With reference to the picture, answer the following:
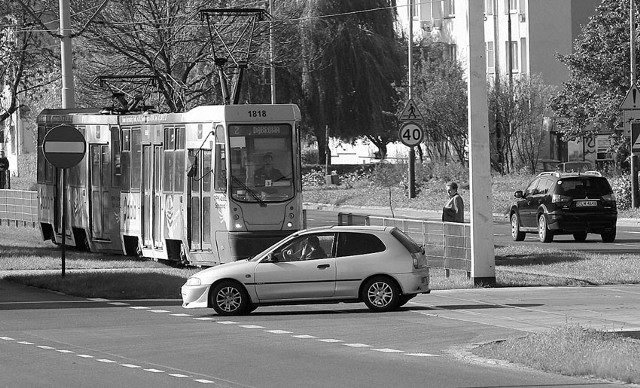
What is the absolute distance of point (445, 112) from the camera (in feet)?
185

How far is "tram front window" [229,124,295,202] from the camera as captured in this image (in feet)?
84.2

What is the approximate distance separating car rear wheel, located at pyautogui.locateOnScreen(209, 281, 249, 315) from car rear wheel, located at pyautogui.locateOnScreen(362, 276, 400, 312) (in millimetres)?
1795

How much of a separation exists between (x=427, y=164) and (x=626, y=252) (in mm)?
28641

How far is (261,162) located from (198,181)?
1540mm

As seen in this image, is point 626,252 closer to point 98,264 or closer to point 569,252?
point 569,252

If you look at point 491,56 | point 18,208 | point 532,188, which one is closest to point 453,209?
point 532,188

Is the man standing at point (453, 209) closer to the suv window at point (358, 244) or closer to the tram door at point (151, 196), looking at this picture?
the tram door at point (151, 196)

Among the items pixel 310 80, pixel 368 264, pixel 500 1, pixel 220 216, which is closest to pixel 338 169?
pixel 310 80

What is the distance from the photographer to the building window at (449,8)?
76375 millimetres

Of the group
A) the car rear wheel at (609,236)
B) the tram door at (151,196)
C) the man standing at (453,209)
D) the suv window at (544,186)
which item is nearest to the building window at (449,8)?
the suv window at (544,186)

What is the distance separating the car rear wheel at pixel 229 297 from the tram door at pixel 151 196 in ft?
31.4

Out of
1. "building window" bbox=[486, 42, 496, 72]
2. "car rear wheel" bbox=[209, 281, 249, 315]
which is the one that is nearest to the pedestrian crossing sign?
"car rear wheel" bbox=[209, 281, 249, 315]

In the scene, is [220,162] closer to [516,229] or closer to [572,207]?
[572,207]

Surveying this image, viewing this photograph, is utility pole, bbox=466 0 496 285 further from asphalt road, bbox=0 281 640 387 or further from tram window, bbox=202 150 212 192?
tram window, bbox=202 150 212 192
